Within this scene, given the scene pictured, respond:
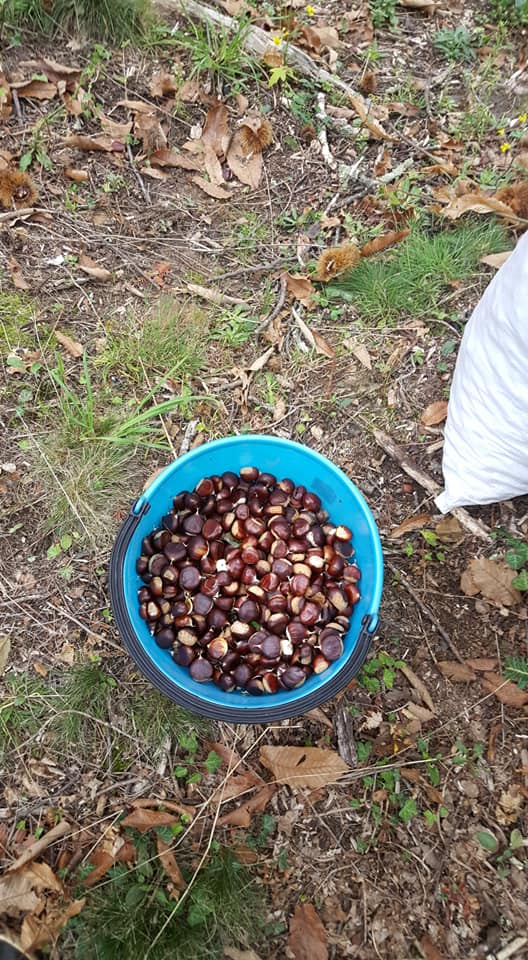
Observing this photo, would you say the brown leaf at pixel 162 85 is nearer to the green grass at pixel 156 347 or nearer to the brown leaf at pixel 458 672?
the green grass at pixel 156 347

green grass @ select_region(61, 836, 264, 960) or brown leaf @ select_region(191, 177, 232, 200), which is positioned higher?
brown leaf @ select_region(191, 177, 232, 200)

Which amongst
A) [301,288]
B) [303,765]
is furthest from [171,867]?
[301,288]

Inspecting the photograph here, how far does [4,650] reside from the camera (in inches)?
87.0

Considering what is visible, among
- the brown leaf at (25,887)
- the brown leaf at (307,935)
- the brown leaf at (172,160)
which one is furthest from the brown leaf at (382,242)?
the brown leaf at (25,887)

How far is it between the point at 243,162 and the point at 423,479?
167 centimetres

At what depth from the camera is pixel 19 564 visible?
90.9 inches

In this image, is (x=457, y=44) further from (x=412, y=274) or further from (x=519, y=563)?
(x=519, y=563)

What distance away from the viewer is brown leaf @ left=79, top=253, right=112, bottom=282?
8.73 ft

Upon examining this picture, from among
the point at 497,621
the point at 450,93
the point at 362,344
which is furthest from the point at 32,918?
the point at 450,93

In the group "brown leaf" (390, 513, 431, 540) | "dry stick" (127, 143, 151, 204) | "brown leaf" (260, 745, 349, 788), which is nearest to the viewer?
"brown leaf" (260, 745, 349, 788)

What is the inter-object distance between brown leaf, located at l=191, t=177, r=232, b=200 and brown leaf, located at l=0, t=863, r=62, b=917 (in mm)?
2637

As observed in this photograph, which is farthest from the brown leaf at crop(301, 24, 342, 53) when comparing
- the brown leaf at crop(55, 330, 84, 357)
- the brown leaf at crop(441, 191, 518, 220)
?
the brown leaf at crop(55, 330, 84, 357)

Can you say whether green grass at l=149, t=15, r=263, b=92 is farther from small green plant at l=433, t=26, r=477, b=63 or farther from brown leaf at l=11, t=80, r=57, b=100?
small green plant at l=433, t=26, r=477, b=63

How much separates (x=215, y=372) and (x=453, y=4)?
2410 mm
